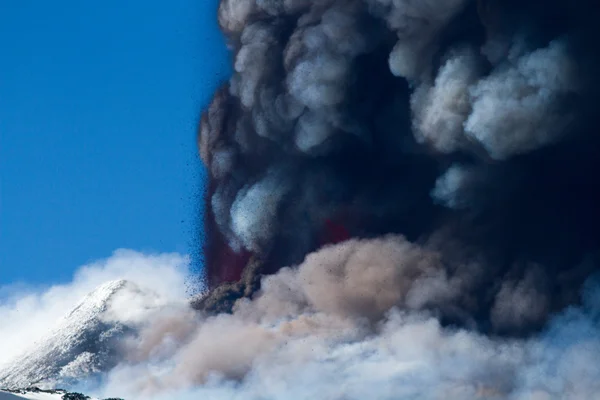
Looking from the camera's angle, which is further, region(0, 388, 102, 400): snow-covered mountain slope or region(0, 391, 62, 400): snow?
region(0, 388, 102, 400): snow-covered mountain slope

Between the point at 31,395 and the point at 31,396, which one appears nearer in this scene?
the point at 31,396

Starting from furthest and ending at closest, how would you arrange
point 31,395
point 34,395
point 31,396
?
point 34,395 < point 31,395 < point 31,396

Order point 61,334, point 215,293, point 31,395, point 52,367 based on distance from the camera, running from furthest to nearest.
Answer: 1. point 61,334
2. point 52,367
3. point 215,293
4. point 31,395

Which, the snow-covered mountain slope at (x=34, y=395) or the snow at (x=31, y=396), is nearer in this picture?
the snow at (x=31, y=396)

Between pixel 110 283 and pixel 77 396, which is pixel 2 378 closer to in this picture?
pixel 110 283

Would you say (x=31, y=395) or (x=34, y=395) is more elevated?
(x=34, y=395)

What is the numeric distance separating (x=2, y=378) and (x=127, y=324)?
17.5 m

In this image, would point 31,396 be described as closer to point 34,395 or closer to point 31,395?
point 31,395

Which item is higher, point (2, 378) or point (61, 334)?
point (61, 334)

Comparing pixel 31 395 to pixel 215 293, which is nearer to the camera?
pixel 31 395

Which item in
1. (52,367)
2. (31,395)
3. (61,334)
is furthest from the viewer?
(61,334)

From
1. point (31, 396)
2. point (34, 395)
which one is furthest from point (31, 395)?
point (31, 396)

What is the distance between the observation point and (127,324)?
296 feet

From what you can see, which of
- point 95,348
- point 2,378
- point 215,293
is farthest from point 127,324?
point 215,293
